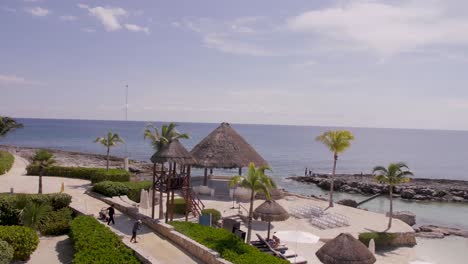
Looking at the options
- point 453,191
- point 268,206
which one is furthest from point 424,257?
point 453,191

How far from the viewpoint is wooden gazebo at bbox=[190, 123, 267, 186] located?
108 feet

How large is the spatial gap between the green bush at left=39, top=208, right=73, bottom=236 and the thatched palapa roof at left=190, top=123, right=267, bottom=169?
1198cm

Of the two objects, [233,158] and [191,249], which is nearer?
[191,249]

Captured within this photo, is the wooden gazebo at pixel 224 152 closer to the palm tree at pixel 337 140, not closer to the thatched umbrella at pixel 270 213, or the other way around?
the palm tree at pixel 337 140

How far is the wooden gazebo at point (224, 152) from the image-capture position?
108ft

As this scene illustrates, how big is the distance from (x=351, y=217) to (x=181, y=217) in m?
12.1

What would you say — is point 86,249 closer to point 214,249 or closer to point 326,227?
point 214,249

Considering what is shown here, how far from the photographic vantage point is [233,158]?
110 ft

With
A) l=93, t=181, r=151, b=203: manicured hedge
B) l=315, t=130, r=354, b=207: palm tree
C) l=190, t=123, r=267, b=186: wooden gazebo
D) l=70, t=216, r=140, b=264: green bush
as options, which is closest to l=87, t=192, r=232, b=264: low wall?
l=70, t=216, r=140, b=264: green bush

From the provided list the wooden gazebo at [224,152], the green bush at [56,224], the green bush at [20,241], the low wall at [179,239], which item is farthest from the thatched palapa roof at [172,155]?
the wooden gazebo at [224,152]

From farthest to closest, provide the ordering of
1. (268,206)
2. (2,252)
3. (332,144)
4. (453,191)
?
(453,191), (332,144), (268,206), (2,252)

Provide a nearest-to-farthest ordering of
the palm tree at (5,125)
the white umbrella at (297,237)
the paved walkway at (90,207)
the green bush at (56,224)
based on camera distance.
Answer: the paved walkway at (90,207)
the white umbrella at (297,237)
the green bush at (56,224)
the palm tree at (5,125)

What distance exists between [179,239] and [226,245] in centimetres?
278

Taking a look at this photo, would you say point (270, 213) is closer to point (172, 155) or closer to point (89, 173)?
point (172, 155)
